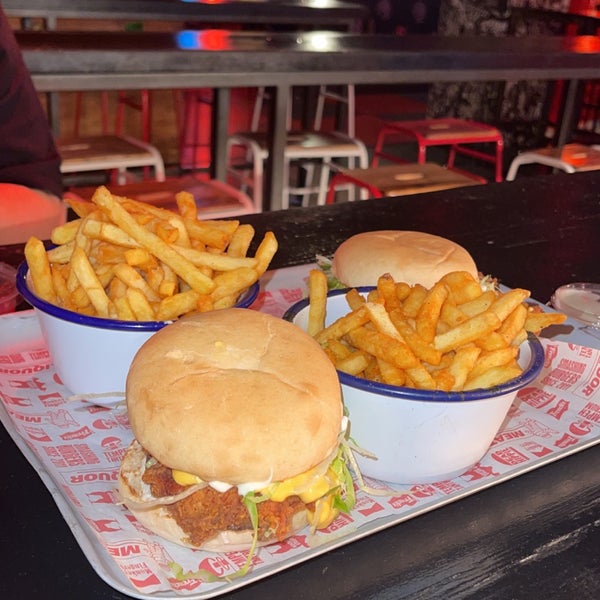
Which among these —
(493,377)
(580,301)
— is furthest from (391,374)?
(580,301)

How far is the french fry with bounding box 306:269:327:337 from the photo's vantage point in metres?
1.22

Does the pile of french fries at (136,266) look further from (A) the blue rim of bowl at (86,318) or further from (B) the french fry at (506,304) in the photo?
(B) the french fry at (506,304)

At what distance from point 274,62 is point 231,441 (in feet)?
9.43

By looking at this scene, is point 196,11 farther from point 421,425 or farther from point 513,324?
point 421,425

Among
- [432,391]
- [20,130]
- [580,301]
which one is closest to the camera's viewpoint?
[432,391]

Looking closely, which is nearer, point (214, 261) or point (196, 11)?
point (214, 261)

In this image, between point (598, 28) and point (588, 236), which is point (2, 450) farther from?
point (598, 28)

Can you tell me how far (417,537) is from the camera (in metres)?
1.00

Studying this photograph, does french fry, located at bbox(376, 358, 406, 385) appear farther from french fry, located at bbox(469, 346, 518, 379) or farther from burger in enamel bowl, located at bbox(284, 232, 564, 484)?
french fry, located at bbox(469, 346, 518, 379)

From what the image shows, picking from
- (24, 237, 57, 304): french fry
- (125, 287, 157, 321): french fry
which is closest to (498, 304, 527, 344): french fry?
(125, 287, 157, 321): french fry

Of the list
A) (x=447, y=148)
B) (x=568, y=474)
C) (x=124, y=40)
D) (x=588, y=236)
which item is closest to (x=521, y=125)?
(x=447, y=148)

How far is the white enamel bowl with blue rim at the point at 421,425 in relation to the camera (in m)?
1.06

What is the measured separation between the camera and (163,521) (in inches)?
37.1

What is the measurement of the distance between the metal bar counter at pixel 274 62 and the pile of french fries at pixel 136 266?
1914 millimetres
